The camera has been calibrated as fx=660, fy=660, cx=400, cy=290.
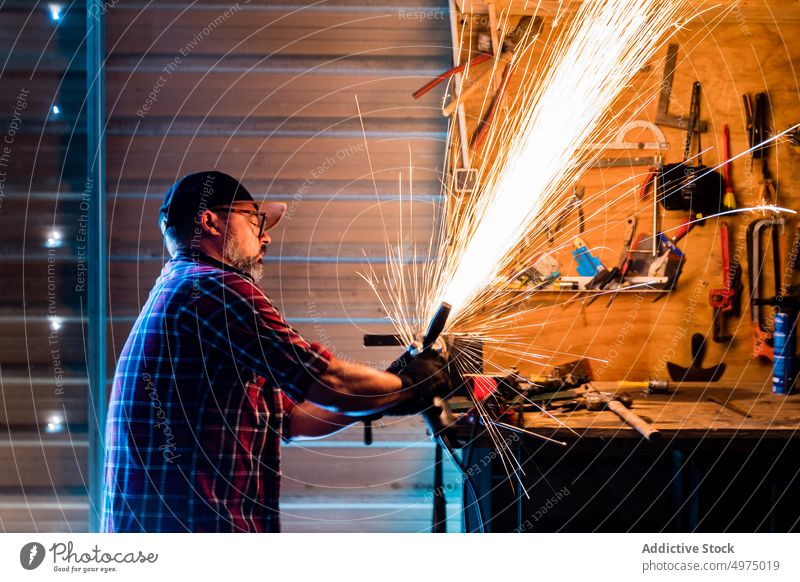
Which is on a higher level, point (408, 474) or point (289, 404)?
point (289, 404)

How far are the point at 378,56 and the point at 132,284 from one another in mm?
1280

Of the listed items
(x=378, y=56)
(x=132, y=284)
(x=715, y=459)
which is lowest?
(x=715, y=459)

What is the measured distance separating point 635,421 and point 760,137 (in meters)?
1.28

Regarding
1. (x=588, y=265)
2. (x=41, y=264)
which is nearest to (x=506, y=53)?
(x=588, y=265)

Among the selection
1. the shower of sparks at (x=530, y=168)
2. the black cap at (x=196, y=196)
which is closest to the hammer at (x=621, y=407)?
the shower of sparks at (x=530, y=168)

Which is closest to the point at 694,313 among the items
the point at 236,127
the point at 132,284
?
the point at 236,127

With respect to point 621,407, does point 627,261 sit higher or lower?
higher

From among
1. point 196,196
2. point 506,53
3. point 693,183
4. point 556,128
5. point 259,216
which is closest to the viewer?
point 196,196

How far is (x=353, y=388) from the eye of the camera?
5.65 feet

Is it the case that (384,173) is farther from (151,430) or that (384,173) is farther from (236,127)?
(151,430)

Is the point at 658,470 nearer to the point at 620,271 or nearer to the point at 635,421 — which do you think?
the point at 635,421

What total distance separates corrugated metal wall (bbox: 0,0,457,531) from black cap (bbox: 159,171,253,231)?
2.01 ft

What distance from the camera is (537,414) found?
204 centimetres

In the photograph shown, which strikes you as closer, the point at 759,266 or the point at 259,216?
the point at 259,216
